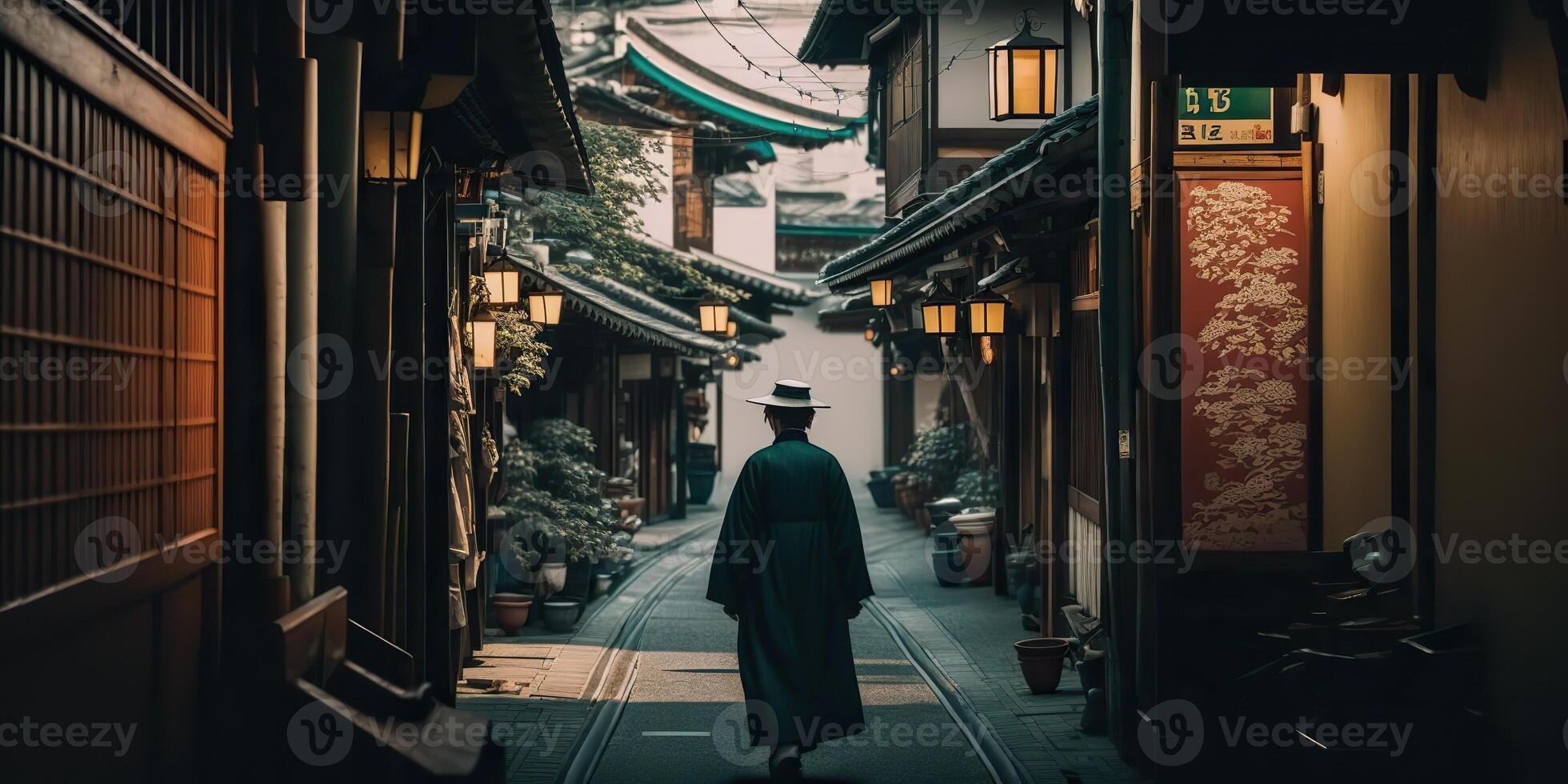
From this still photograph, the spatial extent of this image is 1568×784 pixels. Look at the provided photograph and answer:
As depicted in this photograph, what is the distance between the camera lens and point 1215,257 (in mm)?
9875

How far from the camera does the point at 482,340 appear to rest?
13938 mm

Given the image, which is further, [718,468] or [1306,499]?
[718,468]

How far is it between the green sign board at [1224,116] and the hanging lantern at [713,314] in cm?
2008

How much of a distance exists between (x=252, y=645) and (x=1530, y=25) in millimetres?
6141

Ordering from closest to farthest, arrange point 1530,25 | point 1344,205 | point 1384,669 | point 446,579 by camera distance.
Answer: point 1530,25 < point 1384,669 < point 1344,205 < point 446,579

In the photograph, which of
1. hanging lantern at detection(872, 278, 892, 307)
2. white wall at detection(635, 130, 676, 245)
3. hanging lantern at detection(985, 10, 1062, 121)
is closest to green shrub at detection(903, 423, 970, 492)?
hanging lantern at detection(872, 278, 892, 307)

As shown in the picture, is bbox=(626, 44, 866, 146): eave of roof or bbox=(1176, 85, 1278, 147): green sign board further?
bbox=(626, 44, 866, 146): eave of roof

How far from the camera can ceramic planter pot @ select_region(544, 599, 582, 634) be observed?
16.0 meters

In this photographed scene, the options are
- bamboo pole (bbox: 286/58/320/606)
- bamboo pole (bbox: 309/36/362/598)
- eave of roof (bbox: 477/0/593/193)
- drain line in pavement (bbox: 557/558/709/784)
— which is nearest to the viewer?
bamboo pole (bbox: 286/58/320/606)

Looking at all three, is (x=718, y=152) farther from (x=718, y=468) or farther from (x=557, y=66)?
(x=557, y=66)

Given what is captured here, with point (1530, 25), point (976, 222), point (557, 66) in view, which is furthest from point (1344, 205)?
point (557, 66)

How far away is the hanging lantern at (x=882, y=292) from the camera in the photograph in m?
23.7

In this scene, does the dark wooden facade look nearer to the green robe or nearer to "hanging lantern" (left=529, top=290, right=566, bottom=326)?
the green robe

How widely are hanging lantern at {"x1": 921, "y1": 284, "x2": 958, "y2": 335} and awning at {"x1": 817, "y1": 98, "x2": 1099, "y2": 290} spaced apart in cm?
64
